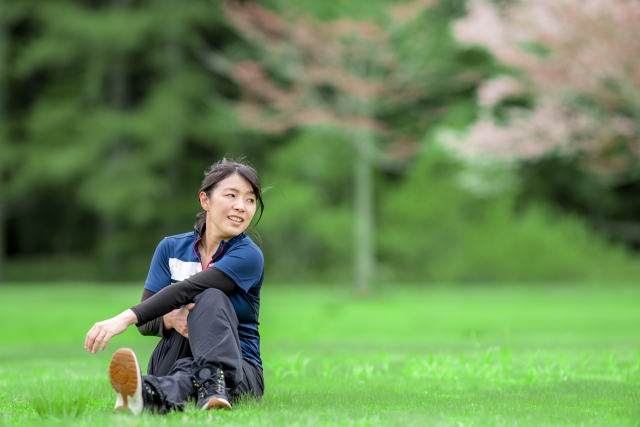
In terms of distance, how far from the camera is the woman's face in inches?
167

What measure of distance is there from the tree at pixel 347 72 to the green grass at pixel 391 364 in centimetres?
337

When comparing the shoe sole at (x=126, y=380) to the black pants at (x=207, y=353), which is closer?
the shoe sole at (x=126, y=380)

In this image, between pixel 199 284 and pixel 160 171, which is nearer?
pixel 199 284

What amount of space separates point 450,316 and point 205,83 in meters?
13.6

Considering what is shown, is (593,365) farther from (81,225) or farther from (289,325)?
(81,225)

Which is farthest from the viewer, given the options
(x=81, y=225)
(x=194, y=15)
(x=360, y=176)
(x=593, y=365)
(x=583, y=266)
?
(x=81, y=225)

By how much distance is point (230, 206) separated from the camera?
4.24m

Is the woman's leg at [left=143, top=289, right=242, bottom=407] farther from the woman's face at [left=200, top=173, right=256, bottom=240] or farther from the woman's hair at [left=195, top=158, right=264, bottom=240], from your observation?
the woman's hair at [left=195, top=158, right=264, bottom=240]

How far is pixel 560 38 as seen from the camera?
13.6 meters

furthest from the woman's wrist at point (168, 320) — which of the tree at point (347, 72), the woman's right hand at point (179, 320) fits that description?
the tree at point (347, 72)

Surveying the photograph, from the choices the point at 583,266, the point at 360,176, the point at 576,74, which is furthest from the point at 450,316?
the point at 583,266

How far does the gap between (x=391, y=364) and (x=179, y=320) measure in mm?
2860

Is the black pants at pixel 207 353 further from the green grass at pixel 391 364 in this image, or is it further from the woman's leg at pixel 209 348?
the green grass at pixel 391 364

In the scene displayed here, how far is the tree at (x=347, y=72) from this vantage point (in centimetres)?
1708
